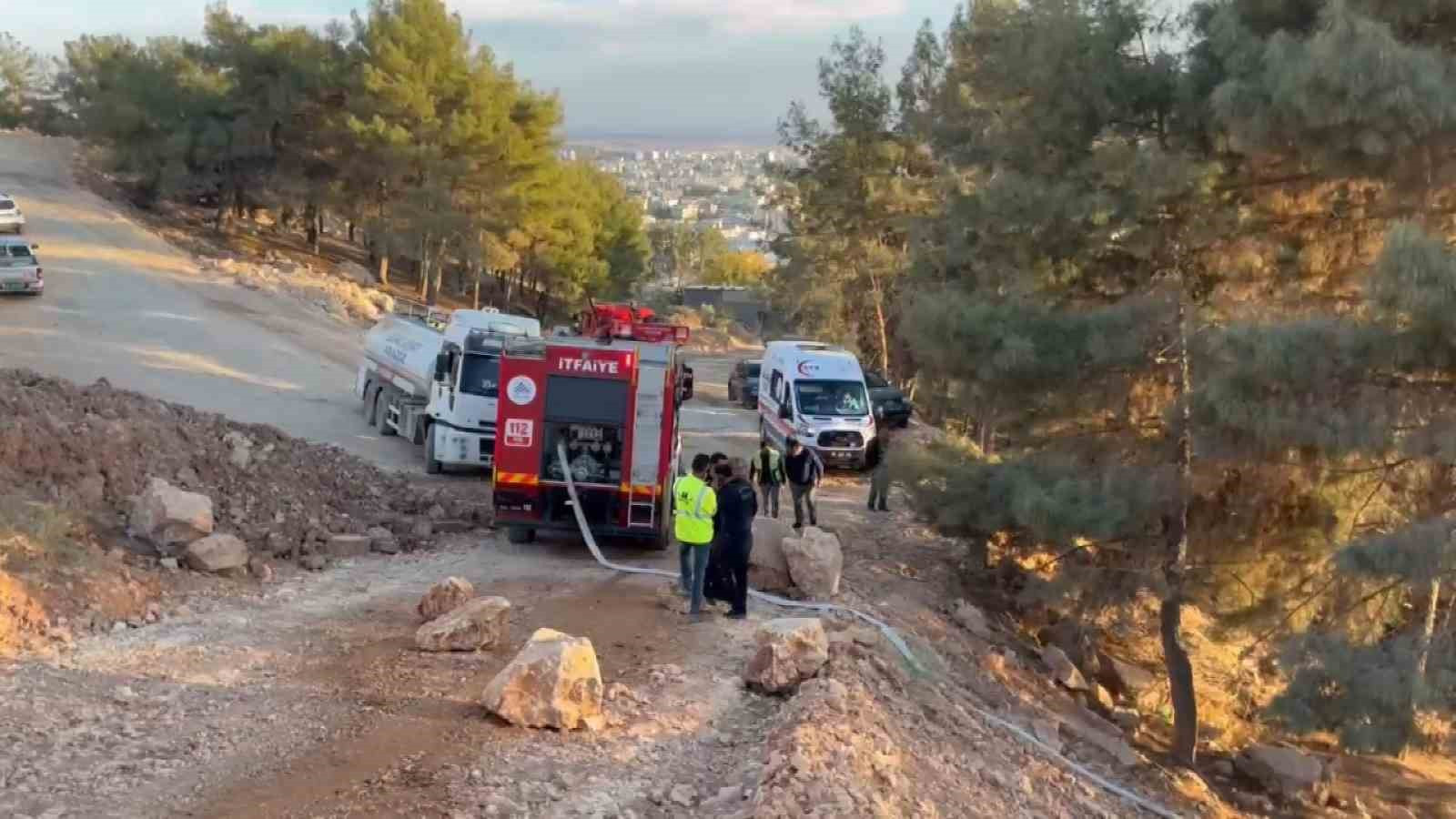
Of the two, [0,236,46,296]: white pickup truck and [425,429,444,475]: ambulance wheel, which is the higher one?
[0,236,46,296]: white pickup truck

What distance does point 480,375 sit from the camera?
20781 mm

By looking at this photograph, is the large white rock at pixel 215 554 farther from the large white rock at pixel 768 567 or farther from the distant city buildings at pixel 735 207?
the distant city buildings at pixel 735 207

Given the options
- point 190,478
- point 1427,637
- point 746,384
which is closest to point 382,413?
point 190,478

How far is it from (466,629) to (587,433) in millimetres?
4975

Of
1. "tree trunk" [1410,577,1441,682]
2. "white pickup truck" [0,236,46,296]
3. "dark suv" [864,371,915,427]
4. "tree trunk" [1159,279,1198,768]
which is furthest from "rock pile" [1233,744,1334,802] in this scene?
"white pickup truck" [0,236,46,296]

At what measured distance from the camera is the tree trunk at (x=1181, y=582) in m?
15.2

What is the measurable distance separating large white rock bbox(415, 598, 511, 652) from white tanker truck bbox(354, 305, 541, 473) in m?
6.49

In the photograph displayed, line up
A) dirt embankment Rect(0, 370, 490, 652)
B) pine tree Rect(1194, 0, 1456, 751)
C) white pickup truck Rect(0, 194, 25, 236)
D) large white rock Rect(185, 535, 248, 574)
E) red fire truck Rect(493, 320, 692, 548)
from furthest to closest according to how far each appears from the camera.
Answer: white pickup truck Rect(0, 194, 25, 236), red fire truck Rect(493, 320, 692, 548), large white rock Rect(185, 535, 248, 574), dirt embankment Rect(0, 370, 490, 652), pine tree Rect(1194, 0, 1456, 751)

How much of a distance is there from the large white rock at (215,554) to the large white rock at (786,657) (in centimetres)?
601

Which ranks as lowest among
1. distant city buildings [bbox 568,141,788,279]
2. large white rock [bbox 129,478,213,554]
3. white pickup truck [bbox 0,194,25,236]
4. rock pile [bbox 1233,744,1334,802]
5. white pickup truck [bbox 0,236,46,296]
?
rock pile [bbox 1233,744,1334,802]

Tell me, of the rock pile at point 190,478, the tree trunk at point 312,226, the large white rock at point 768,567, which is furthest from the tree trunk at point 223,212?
the large white rock at point 768,567

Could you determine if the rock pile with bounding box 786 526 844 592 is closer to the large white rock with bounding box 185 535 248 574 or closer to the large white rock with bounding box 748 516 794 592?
the large white rock with bounding box 748 516 794 592

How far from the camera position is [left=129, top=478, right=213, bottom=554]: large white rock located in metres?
13.5

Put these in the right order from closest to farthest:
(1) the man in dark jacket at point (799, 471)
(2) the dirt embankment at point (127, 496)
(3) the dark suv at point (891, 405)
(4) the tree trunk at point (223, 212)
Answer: (2) the dirt embankment at point (127, 496)
(1) the man in dark jacket at point (799, 471)
(3) the dark suv at point (891, 405)
(4) the tree trunk at point (223, 212)
